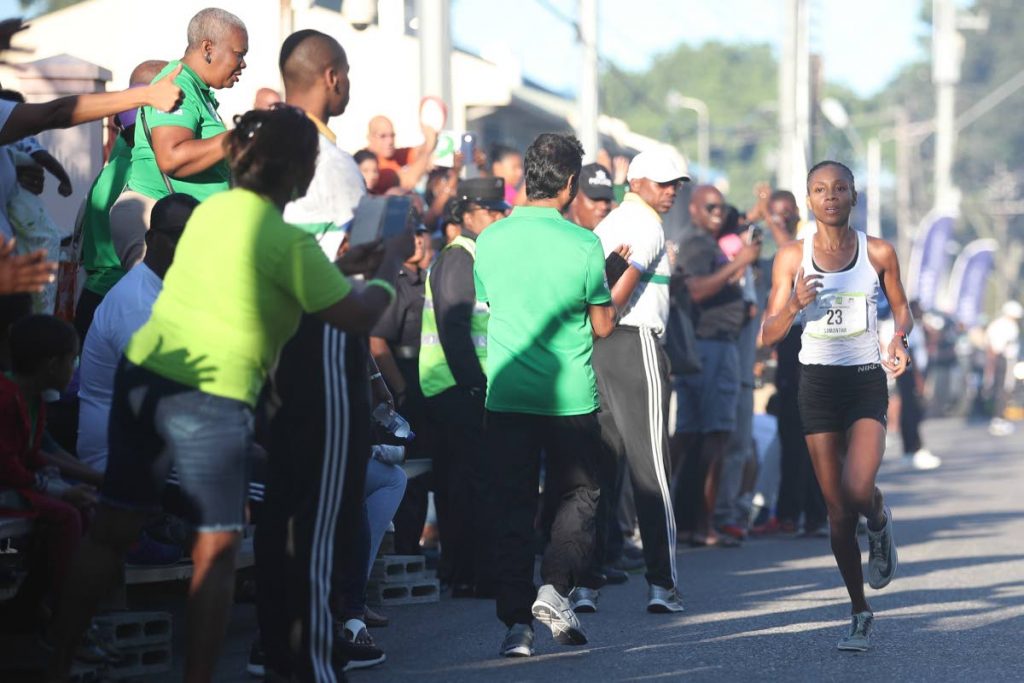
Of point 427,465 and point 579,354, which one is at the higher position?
point 579,354

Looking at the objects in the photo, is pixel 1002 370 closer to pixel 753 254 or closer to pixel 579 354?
pixel 753 254

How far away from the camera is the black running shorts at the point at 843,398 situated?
833cm

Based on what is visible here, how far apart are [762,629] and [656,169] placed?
2410mm

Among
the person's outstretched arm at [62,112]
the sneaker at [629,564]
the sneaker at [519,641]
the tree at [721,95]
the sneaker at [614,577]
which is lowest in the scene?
the sneaker at [629,564]

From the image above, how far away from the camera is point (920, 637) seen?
838cm

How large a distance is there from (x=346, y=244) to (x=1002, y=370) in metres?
31.4

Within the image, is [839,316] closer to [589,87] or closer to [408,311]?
[408,311]

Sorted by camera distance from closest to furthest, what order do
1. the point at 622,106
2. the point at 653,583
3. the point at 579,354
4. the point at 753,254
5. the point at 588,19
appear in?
the point at 579,354
the point at 653,583
the point at 753,254
the point at 588,19
the point at 622,106

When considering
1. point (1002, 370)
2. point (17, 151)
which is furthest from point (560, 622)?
point (1002, 370)

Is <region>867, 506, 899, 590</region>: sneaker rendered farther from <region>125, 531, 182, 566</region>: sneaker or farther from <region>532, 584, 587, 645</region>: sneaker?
<region>125, 531, 182, 566</region>: sneaker

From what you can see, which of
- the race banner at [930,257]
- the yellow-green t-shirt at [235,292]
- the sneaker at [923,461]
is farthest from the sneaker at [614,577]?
the race banner at [930,257]

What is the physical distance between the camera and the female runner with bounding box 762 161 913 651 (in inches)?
320

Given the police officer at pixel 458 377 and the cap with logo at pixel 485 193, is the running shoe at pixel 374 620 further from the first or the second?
the cap with logo at pixel 485 193

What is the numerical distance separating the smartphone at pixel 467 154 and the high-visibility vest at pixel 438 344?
10.5ft
